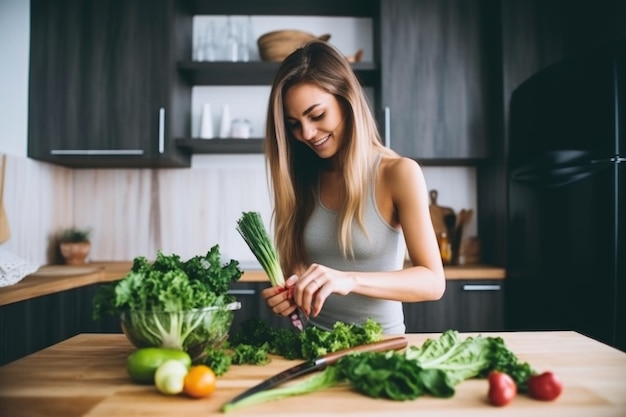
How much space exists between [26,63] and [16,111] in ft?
0.95

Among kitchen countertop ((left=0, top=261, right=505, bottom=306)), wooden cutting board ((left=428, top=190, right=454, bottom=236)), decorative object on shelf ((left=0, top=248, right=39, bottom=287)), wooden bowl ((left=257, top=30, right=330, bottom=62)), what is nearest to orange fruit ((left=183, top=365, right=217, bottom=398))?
kitchen countertop ((left=0, top=261, right=505, bottom=306))

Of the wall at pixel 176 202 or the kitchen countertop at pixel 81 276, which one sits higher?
the wall at pixel 176 202

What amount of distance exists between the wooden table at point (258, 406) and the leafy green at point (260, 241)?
0.24 m

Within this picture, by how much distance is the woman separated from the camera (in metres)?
1.40

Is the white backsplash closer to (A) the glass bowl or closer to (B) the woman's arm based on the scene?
(B) the woman's arm

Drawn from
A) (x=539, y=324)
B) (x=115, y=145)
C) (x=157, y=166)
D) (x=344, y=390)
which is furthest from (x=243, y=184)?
(x=344, y=390)

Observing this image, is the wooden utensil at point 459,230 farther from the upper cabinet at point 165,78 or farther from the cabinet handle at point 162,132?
the cabinet handle at point 162,132

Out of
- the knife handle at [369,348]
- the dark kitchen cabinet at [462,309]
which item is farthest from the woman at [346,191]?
the dark kitchen cabinet at [462,309]

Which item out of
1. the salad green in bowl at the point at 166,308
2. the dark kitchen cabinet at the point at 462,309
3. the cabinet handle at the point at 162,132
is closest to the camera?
the salad green in bowl at the point at 166,308

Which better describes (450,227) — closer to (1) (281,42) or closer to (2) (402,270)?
(1) (281,42)

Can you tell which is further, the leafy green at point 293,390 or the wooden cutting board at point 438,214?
the wooden cutting board at point 438,214

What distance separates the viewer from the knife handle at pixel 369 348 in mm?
902

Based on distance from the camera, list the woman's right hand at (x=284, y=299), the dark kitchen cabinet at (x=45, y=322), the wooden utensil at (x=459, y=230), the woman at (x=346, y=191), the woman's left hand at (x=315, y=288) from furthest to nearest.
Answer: the wooden utensil at (x=459, y=230), the dark kitchen cabinet at (x=45, y=322), the woman at (x=346, y=191), the woman's right hand at (x=284, y=299), the woman's left hand at (x=315, y=288)

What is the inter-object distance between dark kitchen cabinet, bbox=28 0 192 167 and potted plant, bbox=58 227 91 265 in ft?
1.52
